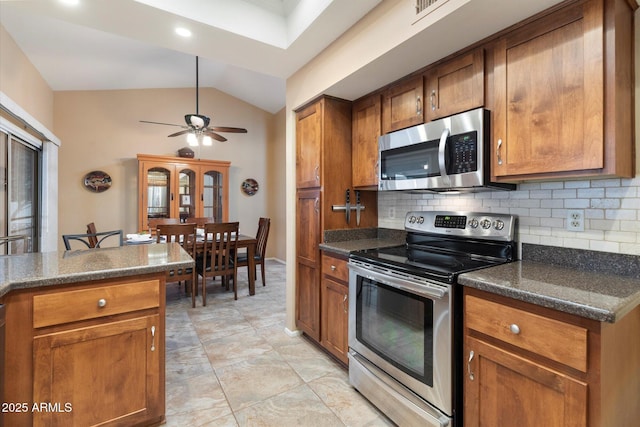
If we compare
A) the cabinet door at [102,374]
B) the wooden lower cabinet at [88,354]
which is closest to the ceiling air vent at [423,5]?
the wooden lower cabinet at [88,354]

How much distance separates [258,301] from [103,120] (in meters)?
3.95

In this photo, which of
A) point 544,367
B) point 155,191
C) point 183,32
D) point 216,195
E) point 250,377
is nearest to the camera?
point 544,367

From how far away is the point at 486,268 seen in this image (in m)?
1.50

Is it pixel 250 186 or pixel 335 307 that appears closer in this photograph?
pixel 335 307

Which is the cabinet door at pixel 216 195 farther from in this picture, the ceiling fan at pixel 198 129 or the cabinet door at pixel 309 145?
the cabinet door at pixel 309 145

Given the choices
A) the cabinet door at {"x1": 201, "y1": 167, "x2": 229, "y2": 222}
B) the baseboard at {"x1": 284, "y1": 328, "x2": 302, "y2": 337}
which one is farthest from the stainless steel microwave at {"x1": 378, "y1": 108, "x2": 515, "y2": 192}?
the cabinet door at {"x1": 201, "y1": 167, "x2": 229, "y2": 222}

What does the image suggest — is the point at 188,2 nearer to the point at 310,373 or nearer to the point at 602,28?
the point at 602,28

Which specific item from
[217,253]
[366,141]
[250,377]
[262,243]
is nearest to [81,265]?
[250,377]

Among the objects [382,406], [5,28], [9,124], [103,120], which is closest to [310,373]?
[382,406]

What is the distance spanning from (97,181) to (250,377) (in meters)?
4.41

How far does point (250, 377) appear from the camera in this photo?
2.09 metres

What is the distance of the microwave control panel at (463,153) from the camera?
Result: 62.6 inches

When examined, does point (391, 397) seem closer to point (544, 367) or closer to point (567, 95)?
point (544, 367)

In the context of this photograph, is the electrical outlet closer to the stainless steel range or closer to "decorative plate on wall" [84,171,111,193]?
the stainless steel range
